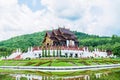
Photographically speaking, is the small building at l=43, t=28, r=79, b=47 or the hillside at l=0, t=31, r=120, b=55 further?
the hillside at l=0, t=31, r=120, b=55

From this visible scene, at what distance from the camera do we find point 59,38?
46.4m

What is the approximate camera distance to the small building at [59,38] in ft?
151

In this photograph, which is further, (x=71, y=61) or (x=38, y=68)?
(x=71, y=61)

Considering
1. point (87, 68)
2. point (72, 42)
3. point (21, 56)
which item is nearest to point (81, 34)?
point (72, 42)

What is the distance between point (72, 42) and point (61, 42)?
322cm

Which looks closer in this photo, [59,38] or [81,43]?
[59,38]

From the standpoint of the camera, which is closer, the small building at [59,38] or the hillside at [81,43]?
the small building at [59,38]

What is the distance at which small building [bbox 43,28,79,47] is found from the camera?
46.2 metres

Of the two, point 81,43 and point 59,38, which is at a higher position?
point 81,43

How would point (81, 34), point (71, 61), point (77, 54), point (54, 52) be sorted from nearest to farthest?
point (71, 61) < point (54, 52) < point (77, 54) < point (81, 34)

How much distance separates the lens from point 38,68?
32719 millimetres

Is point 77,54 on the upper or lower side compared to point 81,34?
lower

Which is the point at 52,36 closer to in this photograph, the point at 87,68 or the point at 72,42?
the point at 72,42

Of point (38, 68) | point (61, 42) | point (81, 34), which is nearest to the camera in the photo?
point (38, 68)
